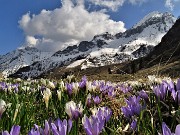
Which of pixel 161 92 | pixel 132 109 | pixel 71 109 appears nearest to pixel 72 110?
pixel 71 109

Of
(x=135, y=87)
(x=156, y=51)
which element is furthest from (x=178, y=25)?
Result: (x=135, y=87)

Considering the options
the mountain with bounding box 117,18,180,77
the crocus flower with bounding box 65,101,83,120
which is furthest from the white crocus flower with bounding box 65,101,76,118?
the mountain with bounding box 117,18,180,77

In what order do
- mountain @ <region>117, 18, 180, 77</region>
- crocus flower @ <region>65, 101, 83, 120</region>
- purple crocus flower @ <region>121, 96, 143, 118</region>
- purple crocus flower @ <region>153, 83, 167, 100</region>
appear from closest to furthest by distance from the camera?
crocus flower @ <region>65, 101, 83, 120</region> → purple crocus flower @ <region>121, 96, 143, 118</region> → purple crocus flower @ <region>153, 83, 167, 100</region> → mountain @ <region>117, 18, 180, 77</region>

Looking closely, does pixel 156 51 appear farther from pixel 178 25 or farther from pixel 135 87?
pixel 135 87

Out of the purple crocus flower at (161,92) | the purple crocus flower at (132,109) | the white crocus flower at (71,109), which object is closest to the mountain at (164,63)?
the purple crocus flower at (161,92)

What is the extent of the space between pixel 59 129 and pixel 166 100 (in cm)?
172

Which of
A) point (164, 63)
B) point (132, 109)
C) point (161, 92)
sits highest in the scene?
point (164, 63)

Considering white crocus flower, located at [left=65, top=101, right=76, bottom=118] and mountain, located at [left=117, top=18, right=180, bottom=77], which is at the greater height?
mountain, located at [left=117, top=18, right=180, bottom=77]

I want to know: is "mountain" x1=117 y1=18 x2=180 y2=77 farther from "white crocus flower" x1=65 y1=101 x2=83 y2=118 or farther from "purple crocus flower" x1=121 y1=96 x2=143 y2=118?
"white crocus flower" x1=65 y1=101 x2=83 y2=118

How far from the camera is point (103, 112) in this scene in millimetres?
2869

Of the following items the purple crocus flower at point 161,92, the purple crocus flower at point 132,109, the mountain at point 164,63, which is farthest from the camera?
the mountain at point 164,63

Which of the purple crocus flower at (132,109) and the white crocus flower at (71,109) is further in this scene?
the purple crocus flower at (132,109)

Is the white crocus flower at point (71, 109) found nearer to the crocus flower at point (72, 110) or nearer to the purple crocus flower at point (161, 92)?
the crocus flower at point (72, 110)

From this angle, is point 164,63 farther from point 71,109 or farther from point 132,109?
point 71,109
